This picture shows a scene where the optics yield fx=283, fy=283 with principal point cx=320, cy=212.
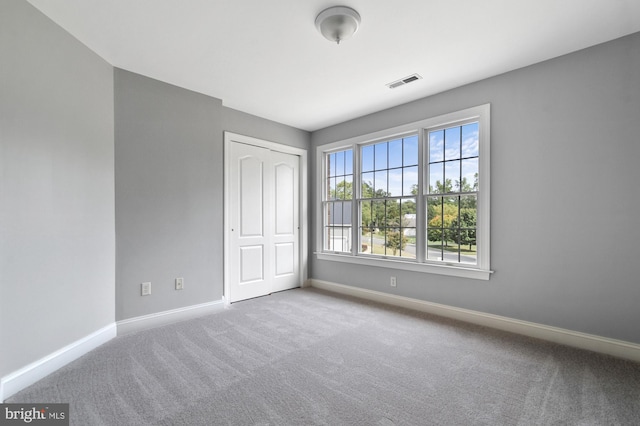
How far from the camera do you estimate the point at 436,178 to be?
345 centimetres

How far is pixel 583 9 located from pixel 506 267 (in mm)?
2179

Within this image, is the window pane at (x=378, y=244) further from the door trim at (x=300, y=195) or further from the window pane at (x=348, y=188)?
the door trim at (x=300, y=195)

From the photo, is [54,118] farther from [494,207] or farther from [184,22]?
[494,207]

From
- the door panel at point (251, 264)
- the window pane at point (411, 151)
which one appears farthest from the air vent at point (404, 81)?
the door panel at point (251, 264)

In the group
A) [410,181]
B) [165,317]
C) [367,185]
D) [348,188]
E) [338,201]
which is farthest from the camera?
[338,201]

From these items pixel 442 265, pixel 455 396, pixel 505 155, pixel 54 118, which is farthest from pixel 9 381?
pixel 505 155

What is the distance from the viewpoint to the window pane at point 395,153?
12.6ft

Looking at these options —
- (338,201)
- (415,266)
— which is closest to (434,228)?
(415,266)

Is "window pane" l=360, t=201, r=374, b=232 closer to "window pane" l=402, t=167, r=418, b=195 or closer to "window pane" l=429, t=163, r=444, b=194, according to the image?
"window pane" l=402, t=167, r=418, b=195

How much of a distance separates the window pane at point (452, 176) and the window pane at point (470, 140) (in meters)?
0.15

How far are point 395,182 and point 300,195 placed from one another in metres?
1.66

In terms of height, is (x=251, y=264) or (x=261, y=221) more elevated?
(x=261, y=221)

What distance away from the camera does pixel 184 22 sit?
2.16 metres

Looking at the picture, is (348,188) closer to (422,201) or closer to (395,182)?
(395,182)
